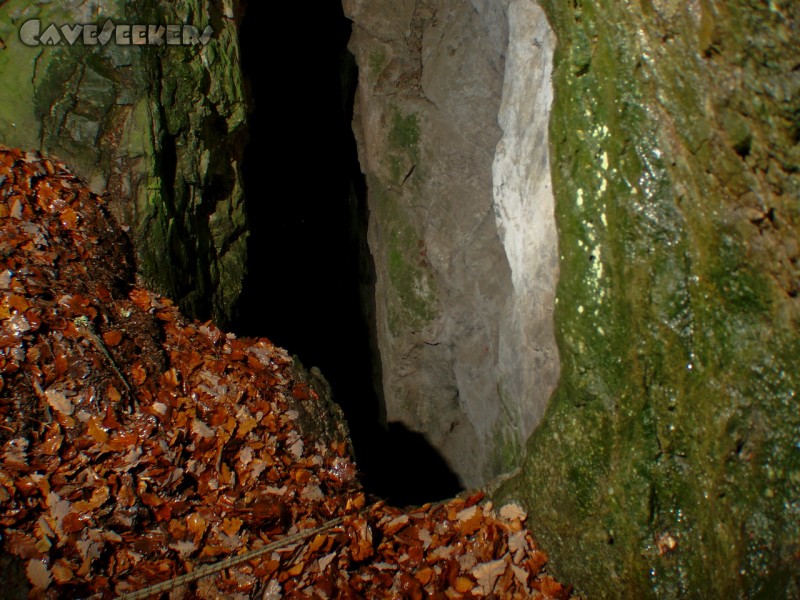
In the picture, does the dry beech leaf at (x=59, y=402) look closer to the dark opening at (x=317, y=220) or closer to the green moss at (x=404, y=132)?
the dark opening at (x=317, y=220)

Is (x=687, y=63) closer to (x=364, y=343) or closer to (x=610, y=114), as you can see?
(x=610, y=114)

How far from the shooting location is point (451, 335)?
4.80m

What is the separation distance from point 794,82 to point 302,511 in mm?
2837

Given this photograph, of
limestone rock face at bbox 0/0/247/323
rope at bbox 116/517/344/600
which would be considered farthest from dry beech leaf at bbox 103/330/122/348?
rope at bbox 116/517/344/600

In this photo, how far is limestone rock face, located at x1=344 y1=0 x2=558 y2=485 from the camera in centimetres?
293

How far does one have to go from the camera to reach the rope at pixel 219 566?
7.93 ft

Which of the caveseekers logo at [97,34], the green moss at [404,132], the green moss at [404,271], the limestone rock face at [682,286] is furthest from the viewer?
the green moss at [404,271]

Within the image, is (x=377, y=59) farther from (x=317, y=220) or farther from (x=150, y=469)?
(x=150, y=469)

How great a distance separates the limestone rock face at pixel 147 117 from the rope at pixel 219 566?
68.5 inches

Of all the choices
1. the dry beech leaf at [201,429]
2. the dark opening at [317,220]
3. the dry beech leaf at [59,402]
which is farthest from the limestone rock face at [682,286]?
the dark opening at [317,220]

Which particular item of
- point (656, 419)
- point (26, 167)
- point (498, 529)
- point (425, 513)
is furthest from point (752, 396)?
point (26, 167)

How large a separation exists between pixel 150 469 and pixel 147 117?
2.11 metres

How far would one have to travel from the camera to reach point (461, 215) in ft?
14.3

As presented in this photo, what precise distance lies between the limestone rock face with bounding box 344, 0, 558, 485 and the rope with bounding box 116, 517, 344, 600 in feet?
4.13
